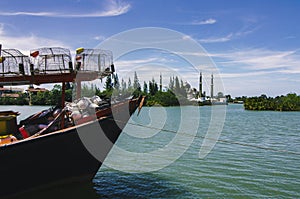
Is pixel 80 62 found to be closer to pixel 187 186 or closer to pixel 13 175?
pixel 13 175

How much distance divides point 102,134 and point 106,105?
86cm

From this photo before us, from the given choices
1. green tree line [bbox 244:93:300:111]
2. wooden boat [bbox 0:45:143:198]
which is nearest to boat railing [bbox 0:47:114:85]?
wooden boat [bbox 0:45:143:198]

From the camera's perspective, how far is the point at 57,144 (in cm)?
809

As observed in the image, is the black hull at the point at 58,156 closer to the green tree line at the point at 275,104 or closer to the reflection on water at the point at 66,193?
the reflection on water at the point at 66,193

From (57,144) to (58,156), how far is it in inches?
16.4

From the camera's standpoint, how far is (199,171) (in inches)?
500

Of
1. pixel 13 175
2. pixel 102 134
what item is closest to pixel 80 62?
pixel 102 134

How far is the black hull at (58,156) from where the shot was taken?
25.1 ft

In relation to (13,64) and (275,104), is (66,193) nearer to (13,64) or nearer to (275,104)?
(13,64)

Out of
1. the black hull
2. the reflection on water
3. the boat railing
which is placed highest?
the boat railing

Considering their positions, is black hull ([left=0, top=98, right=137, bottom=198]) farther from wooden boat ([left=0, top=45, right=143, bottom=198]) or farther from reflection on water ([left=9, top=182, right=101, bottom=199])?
reflection on water ([left=9, top=182, right=101, bottom=199])

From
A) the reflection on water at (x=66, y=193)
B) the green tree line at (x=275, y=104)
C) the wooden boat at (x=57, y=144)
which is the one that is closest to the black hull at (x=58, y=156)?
the wooden boat at (x=57, y=144)

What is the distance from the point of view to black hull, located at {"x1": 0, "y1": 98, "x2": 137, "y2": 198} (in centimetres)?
766

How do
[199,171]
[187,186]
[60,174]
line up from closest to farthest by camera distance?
[60,174] < [187,186] < [199,171]
